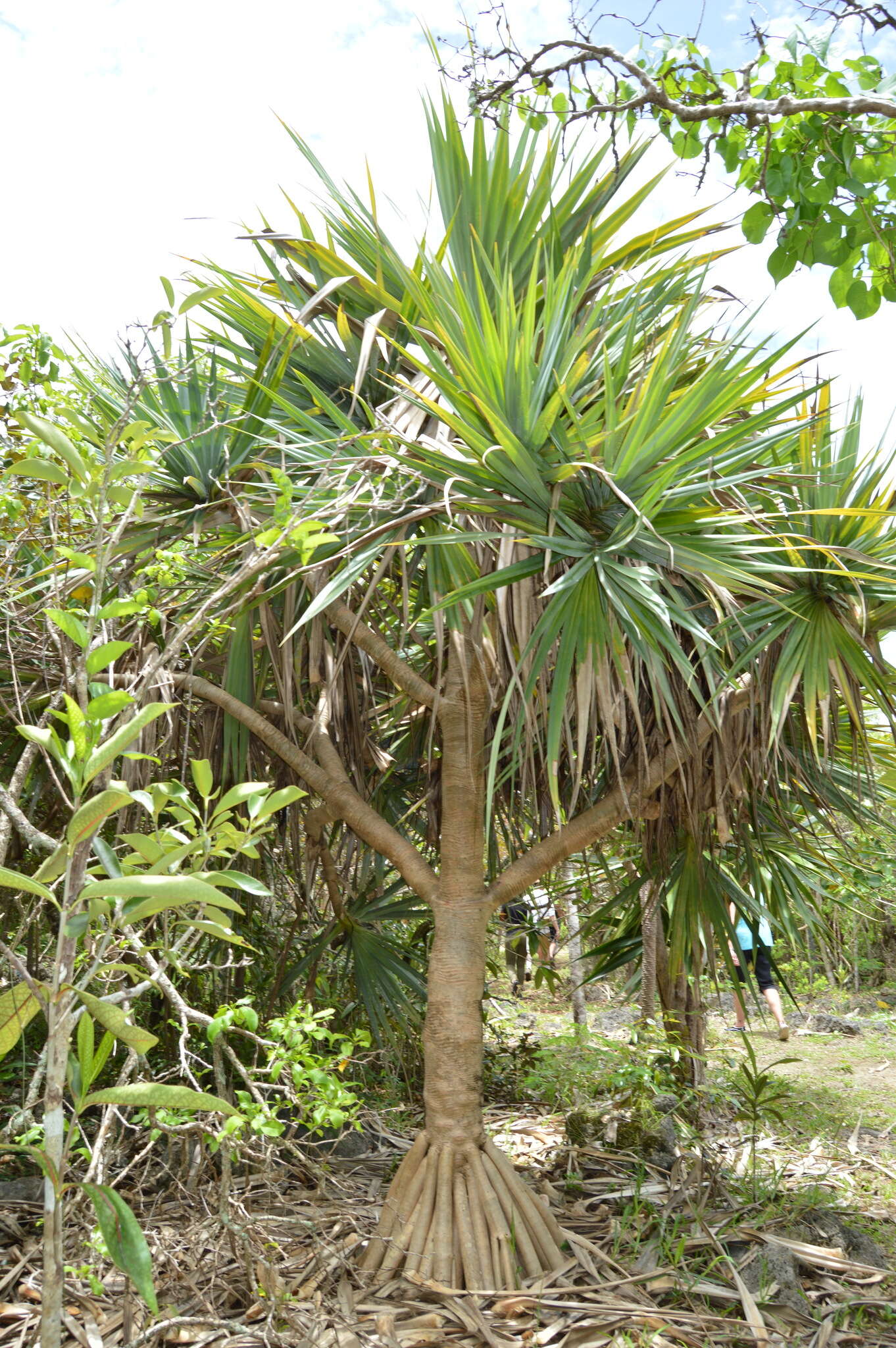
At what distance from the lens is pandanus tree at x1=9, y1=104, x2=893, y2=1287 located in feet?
7.70

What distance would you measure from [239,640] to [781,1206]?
258 cm

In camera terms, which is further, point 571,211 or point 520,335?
point 571,211

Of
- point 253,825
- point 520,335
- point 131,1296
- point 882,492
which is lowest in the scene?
point 131,1296

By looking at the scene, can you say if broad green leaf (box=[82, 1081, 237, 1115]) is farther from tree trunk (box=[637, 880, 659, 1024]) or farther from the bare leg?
the bare leg

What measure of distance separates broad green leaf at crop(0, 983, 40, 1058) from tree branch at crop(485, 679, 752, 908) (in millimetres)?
1833

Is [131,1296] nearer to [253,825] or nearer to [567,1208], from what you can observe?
[253,825]

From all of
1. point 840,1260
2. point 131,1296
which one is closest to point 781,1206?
point 840,1260

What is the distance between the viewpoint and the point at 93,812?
106cm

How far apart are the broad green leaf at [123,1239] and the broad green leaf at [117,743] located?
47 centimetres

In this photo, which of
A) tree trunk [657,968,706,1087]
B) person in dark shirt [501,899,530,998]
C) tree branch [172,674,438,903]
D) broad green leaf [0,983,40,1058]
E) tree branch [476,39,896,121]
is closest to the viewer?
broad green leaf [0,983,40,1058]

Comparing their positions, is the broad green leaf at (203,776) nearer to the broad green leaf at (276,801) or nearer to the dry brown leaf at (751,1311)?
the broad green leaf at (276,801)

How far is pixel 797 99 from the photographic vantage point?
175cm

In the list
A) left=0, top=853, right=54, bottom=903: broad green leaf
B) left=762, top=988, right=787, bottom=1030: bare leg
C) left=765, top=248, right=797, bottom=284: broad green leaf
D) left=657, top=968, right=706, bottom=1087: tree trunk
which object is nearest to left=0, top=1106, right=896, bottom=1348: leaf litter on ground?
left=657, top=968, right=706, bottom=1087: tree trunk

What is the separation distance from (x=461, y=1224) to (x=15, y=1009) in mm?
1846
